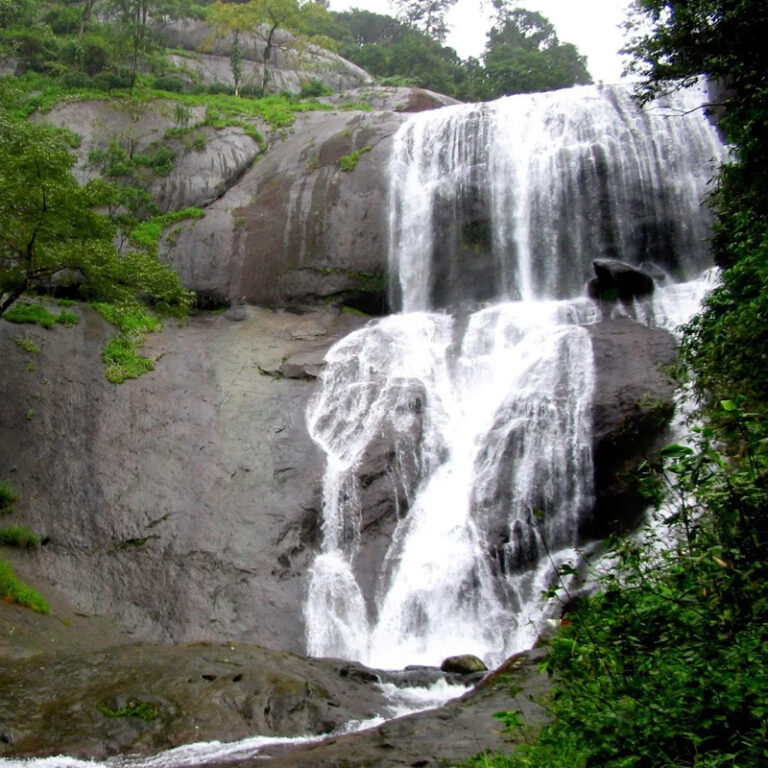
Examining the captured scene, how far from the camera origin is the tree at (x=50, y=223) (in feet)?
43.4

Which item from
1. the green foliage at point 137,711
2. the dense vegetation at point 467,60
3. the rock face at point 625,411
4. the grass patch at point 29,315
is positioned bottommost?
the green foliage at point 137,711

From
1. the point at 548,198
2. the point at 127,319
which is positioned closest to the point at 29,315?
the point at 127,319

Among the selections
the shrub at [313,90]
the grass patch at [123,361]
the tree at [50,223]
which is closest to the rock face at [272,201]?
the grass patch at [123,361]

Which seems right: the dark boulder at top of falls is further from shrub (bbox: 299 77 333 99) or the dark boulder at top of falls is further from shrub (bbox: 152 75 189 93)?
shrub (bbox: 152 75 189 93)

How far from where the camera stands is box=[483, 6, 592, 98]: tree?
45.8 metres

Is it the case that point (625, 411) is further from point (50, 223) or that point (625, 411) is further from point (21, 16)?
point (21, 16)

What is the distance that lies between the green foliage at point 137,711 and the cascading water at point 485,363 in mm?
4733

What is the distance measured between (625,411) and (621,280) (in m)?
5.71

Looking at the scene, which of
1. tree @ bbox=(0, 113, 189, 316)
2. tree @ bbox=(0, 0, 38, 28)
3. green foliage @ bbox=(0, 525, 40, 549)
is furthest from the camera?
tree @ bbox=(0, 0, 38, 28)

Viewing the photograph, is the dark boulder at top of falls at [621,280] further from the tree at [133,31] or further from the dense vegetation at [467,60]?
the dense vegetation at [467,60]

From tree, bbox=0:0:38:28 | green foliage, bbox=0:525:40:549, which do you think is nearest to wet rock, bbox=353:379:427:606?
green foliage, bbox=0:525:40:549

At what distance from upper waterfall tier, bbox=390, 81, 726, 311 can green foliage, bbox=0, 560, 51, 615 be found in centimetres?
1411

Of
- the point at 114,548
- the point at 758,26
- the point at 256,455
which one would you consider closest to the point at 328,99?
the point at 256,455

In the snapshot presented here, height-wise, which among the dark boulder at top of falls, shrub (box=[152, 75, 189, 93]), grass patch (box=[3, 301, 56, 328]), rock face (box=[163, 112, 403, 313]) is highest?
shrub (box=[152, 75, 189, 93])
